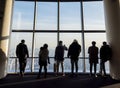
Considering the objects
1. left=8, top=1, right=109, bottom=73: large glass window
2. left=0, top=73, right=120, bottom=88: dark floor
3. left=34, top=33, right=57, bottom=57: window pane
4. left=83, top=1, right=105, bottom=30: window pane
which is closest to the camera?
left=0, top=73, right=120, bottom=88: dark floor

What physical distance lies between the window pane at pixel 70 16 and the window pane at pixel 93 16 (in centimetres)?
42

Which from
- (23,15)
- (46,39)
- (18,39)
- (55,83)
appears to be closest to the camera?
(55,83)

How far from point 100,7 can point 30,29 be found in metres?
4.03

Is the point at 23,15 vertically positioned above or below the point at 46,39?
above

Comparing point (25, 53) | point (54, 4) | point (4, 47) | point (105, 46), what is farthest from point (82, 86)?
point (54, 4)

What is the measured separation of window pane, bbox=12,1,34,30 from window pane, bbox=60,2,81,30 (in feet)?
5.44

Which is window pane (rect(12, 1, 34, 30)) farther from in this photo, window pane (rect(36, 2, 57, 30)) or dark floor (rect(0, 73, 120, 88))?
dark floor (rect(0, 73, 120, 88))

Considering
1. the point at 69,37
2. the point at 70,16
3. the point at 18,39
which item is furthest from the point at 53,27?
the point at 18,39

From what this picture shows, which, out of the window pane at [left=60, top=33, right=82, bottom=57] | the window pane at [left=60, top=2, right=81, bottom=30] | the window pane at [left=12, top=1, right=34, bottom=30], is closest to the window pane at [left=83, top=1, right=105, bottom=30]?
the window pane at [left=60, top=2, right=81, bottom=30]

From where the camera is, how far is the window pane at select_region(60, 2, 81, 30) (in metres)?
8.87

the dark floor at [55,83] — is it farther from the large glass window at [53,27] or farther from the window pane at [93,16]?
the window pane at [93,16]

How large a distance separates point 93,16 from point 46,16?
259 cm

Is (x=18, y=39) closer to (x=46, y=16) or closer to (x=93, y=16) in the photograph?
(x=46, y=16)

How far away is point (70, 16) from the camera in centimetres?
912
